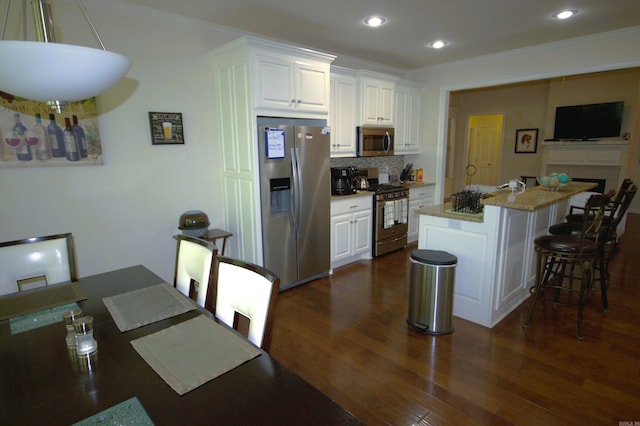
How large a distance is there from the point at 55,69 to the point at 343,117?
3600mm

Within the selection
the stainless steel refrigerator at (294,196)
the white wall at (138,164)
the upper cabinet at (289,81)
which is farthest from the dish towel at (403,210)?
the white wall at (138,164)

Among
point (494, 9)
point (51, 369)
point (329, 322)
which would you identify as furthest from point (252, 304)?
point (494, 9)

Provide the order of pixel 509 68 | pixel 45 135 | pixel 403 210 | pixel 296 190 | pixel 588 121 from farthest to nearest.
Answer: pixel 588 121 → pixel 403 210 → pixel 509 68 → pixel 296 190 → pixel 45 135

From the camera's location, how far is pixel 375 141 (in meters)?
4.75

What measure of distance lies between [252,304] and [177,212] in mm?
2242

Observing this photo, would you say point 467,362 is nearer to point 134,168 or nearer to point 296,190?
point 296,190

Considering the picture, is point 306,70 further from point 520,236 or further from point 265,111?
point 520,236

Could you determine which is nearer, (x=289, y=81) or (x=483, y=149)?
(x=289, y=81)

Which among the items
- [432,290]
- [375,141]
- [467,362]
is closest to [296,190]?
[432,290]

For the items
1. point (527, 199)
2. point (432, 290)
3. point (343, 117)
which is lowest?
point (432, 290)

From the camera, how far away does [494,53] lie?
4.55 m

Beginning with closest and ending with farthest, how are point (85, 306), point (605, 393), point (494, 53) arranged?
point (85, 306)
point (605, 393)
point (494, 53)

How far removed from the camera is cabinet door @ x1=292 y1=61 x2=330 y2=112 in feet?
11.5

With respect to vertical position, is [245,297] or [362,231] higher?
[245,297]
